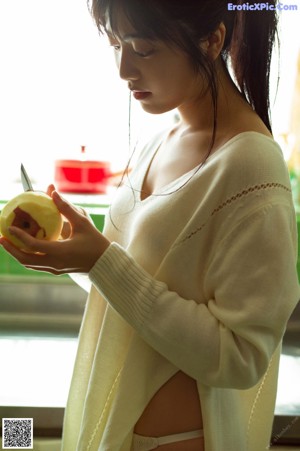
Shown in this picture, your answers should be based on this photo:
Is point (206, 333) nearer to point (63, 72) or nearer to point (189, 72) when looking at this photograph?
point (189, 72)

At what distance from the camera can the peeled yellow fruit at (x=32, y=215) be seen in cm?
67

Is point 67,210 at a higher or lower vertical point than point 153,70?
lower

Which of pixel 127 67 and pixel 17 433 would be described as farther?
pixel 17 433

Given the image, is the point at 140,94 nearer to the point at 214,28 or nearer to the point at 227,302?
the point at 214,28

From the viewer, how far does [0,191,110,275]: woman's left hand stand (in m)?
0.63

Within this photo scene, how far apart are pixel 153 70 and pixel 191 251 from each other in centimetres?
19

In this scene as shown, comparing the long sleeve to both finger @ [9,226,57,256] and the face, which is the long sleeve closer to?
finger @ [9,226,57,256]

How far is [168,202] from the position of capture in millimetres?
661

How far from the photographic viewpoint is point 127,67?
0.65 metres

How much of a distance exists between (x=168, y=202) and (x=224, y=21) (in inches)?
7.5

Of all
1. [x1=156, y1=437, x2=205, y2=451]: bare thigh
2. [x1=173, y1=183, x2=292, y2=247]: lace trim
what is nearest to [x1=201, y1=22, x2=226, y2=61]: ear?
[x1=173, y1=183, x2=292, y2=247]: lace trim

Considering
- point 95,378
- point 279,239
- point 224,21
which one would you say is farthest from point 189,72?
point 95,378

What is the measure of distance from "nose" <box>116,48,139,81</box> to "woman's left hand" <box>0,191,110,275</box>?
15 centimetres
